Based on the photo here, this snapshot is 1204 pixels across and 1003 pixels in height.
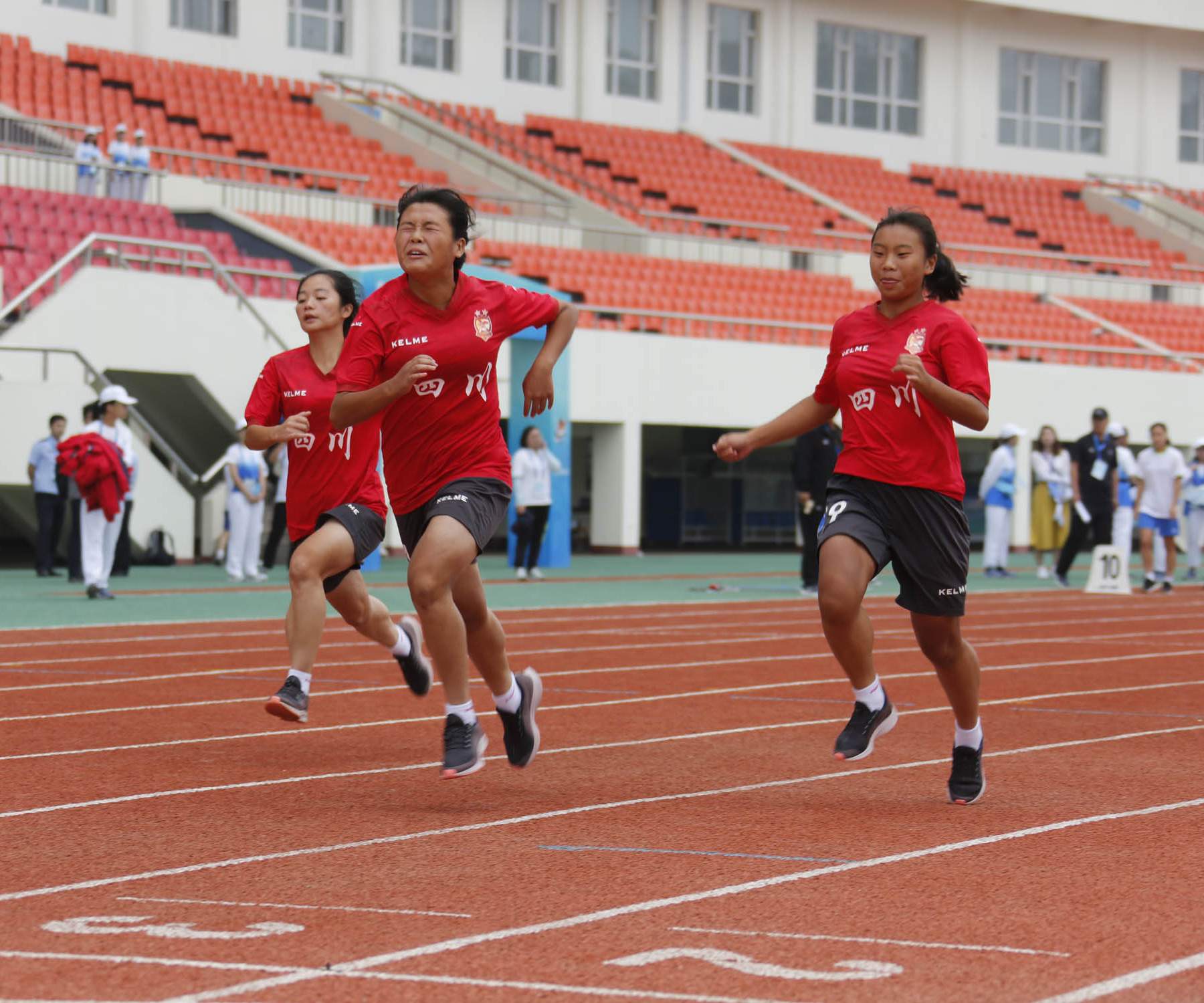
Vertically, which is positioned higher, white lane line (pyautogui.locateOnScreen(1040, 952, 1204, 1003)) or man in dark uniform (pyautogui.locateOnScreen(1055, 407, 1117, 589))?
man in dark uniform (pyautogui.locateOnScreen(1055, 407, 1117, 589))

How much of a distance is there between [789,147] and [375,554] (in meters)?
23.1

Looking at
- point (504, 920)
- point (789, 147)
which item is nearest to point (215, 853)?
point (504, 920)

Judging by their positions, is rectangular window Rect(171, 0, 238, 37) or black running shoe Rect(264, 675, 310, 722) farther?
rectangular window Rect(171, 0, 238, 37)

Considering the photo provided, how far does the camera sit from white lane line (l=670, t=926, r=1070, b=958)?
4.41 metres

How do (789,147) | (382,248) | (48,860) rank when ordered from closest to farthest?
(48,860)
(382,248)
(789,147)

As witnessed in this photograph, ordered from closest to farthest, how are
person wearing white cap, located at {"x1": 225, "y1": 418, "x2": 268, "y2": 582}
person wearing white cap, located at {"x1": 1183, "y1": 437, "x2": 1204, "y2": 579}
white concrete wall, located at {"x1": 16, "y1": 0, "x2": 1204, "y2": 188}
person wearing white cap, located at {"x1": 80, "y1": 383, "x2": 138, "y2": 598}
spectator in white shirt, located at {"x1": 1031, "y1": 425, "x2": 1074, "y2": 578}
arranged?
person wearing white cap, located at {"x1": 80, "y1": 383, "x2": 138, "y2": 598}
person wearing white cap, located at {"x1": 225, "y1": 418, "x2": 268, "y2": 582}
person wearing white cap, located at {"x1": 1183, "y1": 437, "x2": 1204, "y2": 579}
spectator in white shirt, located at {"x1": 1031, "y1": 425, "x2": 1074, "y2": 578}
white concrete wall, located at {"x1": 16, "y1": 0, "x2": 1204, "y2": 188}

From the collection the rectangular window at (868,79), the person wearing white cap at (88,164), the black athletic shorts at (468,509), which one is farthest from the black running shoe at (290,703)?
the rectangular window at (868,79)

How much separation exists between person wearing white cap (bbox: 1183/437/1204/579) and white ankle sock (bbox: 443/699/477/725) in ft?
64.7

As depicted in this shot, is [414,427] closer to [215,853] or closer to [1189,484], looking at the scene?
[215,853]

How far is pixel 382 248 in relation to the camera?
101 feet

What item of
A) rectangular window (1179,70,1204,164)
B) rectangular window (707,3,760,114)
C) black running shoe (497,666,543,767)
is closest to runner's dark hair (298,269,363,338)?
black running shoe (497,666,543,767)

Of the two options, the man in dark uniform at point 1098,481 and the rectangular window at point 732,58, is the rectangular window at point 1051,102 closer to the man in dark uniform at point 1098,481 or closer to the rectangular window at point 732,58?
the rectangular window at point 732,58

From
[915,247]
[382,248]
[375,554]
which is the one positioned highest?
[382,248]

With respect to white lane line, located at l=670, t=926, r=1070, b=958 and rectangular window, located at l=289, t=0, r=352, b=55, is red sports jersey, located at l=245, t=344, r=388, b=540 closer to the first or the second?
white lane line, located at l=670, t=926, r=1070, b=958
